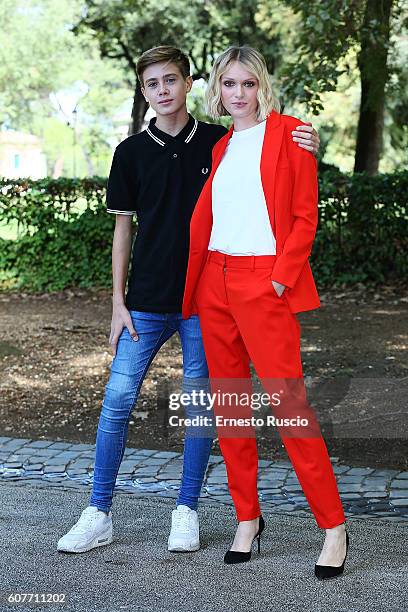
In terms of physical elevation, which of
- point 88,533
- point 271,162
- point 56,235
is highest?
point 271,162

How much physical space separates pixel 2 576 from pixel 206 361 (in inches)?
46.5

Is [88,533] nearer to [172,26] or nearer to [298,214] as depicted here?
[298,214]

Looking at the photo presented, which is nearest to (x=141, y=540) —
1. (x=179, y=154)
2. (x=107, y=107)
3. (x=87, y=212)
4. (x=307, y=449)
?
(x=307, y=449)

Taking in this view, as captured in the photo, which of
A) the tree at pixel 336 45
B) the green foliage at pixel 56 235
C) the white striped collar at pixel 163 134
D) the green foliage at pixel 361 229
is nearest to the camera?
the white striped collar at pixel 163 134

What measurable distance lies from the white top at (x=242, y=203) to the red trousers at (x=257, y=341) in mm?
50

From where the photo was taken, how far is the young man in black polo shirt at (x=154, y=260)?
418cm

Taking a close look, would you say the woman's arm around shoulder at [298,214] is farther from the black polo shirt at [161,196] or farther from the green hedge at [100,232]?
the green hedge at [100,232]

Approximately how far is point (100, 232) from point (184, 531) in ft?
30.1

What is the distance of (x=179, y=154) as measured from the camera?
420 cm

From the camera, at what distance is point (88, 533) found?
4297 millimetres

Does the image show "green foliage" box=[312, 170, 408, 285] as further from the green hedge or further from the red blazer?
the red blazer

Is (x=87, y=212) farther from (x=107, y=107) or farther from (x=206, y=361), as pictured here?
(x=107, y=107)

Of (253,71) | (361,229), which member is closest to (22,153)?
(361,229)

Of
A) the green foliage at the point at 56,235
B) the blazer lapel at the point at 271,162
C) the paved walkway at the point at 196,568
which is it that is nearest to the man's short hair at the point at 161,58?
the blazer lapel at the point at 271,162
